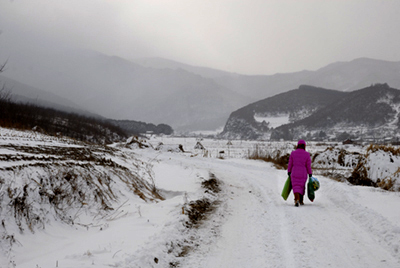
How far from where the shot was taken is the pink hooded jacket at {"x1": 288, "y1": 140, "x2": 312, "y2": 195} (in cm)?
737

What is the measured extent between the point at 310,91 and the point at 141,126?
120653mm

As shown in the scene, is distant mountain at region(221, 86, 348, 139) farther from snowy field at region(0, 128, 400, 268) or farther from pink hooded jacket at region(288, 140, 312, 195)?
snowy field at region(0, 128, 400, 268)

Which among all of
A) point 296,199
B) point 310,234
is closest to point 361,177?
point 296,199

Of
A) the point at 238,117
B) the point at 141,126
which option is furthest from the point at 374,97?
the point at 141,126

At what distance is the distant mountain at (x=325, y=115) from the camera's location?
12025 cm

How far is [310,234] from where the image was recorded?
4.52m

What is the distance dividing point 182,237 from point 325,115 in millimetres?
148840

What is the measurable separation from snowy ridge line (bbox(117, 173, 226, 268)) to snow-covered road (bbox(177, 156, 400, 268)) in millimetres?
162

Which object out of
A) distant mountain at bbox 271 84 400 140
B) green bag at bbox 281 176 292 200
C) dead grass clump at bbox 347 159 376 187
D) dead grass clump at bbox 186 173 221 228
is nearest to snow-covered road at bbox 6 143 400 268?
dead grass clump at bbox 186 173 221 228

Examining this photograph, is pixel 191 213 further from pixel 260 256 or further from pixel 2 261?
pixel 2 261

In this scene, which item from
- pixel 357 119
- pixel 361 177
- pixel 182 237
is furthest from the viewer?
pixel 357 119

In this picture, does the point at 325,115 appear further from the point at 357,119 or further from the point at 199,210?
the point at 199,210

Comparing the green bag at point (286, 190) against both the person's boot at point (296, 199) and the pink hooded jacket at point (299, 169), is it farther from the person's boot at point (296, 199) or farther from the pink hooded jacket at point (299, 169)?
the person's boot at point (296, 199)

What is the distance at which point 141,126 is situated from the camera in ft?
520
